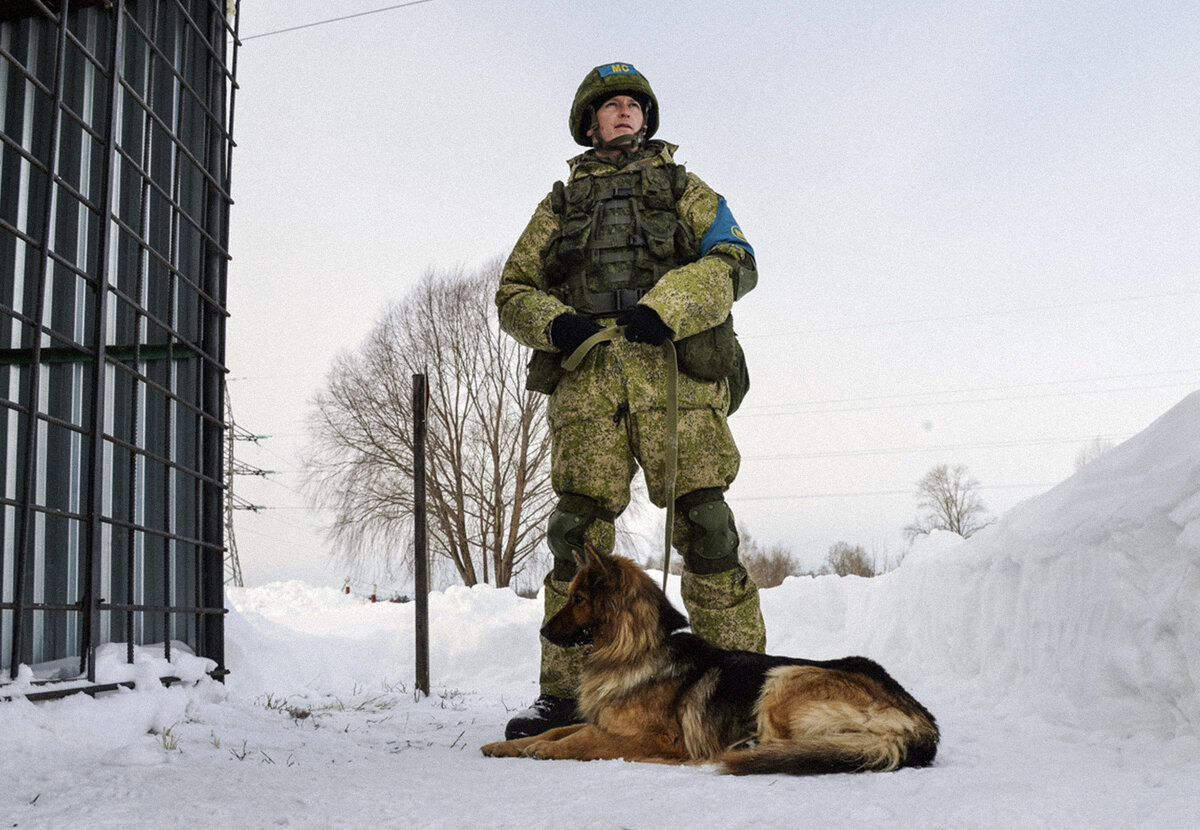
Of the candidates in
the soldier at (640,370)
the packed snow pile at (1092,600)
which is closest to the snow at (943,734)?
the packed snow pile at (1092,600)

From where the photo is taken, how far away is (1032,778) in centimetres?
221

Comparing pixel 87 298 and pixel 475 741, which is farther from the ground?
pixel 87 298

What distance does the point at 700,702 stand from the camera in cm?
274

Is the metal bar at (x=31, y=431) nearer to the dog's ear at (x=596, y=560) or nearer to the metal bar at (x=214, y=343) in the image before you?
the metal bar at (x=214, y=343)

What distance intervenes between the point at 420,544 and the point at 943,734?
4.66m

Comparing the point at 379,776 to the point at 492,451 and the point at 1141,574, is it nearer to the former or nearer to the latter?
the point at 1141,574

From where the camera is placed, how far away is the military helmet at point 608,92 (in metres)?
3.73

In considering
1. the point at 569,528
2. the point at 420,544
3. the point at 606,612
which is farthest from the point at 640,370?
the point at 420,544

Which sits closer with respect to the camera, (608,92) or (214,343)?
(608,92)

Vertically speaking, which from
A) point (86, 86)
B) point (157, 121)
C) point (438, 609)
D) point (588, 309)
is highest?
point (86, 86)

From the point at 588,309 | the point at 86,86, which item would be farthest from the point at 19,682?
the point at 86,86

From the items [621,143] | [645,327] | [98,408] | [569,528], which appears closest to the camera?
[98,408]

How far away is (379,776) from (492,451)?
15975 millimetres

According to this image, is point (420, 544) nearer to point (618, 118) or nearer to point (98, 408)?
point (98, 408)
